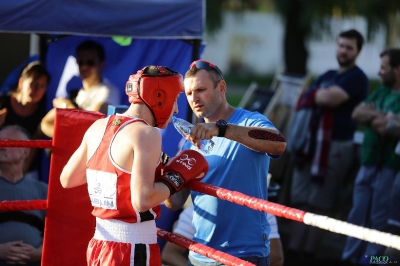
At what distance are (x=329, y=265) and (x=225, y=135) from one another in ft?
13.1

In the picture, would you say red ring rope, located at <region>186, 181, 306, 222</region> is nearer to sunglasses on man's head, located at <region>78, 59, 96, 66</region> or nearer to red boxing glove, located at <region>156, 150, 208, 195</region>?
red boxing glove, located at <region>156, 150, 208, 195</region>

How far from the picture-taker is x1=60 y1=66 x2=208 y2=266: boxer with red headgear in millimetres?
2906

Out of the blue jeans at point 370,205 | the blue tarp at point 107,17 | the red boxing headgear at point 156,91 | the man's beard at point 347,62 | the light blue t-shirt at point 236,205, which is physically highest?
the blue tarp at point 107,17

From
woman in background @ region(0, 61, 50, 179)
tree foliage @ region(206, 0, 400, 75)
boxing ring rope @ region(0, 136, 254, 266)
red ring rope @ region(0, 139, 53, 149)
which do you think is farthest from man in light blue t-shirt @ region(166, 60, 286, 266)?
tree foliage @ region(206, 0, 400, 75)

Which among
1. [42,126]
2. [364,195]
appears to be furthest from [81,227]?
[364,195]

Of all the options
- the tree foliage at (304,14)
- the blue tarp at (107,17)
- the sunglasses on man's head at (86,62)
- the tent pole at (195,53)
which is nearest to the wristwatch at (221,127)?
the blue tarp at (107,17)

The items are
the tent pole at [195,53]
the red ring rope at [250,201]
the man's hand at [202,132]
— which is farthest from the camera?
the tent pole at [195,53]

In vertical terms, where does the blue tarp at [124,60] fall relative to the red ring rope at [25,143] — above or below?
above

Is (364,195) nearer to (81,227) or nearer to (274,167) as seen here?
(274,167)

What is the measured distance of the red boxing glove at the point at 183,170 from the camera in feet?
9.97

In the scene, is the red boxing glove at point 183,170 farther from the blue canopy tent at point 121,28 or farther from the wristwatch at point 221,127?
the blue canopy tent at point 121,28

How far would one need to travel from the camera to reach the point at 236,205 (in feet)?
11.2

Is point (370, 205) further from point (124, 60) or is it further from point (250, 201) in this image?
point (250, 201)

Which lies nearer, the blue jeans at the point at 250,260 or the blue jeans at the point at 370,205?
the blue jeans at the point at 250,260
